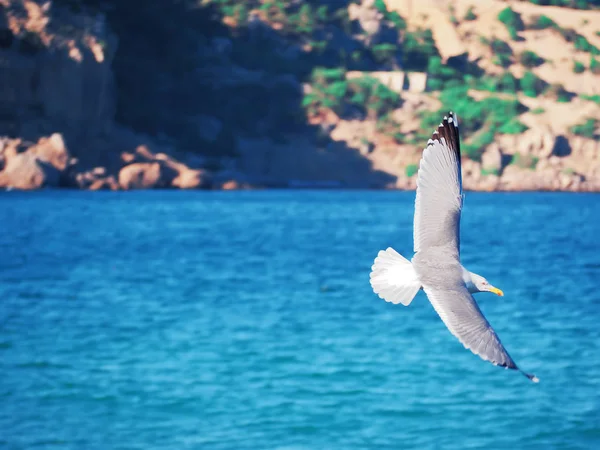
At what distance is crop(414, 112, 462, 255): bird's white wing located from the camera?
277 inches

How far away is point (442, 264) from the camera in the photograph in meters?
Answer: 6.73

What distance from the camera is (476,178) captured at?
6856 cm

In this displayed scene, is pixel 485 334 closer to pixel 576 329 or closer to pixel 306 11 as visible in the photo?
pixel 576 329

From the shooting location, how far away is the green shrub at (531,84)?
77312 mm

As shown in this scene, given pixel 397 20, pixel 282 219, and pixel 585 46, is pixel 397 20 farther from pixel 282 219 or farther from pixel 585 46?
pixel 282 219

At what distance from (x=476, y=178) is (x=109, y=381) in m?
54.6

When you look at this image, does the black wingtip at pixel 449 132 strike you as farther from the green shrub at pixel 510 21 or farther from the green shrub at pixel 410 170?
the green shrub at pixel 510 21

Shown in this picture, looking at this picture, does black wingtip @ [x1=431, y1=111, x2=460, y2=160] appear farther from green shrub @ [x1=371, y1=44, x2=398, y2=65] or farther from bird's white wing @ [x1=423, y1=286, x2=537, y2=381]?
green shrub @ [x1=371, y1=44, x2=398, y2=65]

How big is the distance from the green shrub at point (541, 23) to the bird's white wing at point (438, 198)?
264 feet

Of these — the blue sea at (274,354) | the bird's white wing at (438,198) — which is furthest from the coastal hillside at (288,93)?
the bird's white wing at (438,198)

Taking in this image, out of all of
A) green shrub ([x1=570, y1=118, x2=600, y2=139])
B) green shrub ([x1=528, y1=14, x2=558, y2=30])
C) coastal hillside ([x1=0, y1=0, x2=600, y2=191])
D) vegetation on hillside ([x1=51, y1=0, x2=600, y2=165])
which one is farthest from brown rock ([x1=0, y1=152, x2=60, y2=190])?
green shrub ([x1=528, y1=14, x2=558, y2=30])

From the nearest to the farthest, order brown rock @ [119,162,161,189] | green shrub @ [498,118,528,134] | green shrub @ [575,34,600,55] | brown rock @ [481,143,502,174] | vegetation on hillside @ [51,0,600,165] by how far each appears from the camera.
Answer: brown rock @ [119,162,161,189], brown rock @ [481,143,502,174], vegetation on hillside @ [51,0,600,165], green shrub @ [498,118,528,134], green shrub @ [575,34,600,55]

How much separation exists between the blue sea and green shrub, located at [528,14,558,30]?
51.1 m

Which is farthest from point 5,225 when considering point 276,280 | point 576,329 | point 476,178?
point 476,178
